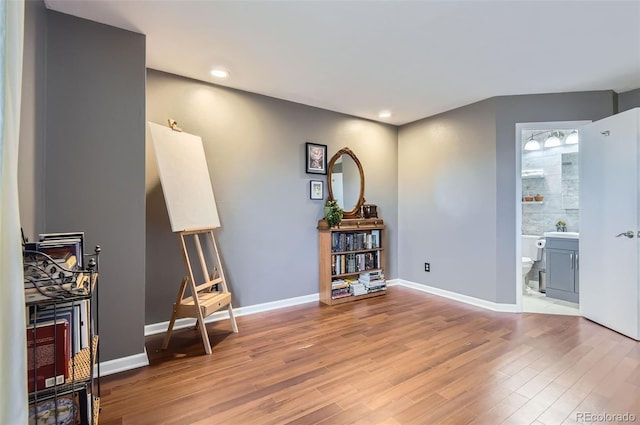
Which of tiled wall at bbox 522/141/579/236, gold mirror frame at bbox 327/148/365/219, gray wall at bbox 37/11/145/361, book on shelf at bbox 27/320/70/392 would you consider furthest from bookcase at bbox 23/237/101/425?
tiled wall at bbox 522/141/579/236

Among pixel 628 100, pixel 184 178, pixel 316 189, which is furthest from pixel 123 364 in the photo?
pixel 628 100

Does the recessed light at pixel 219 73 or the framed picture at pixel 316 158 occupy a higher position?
the recessed light at pixel 219 73

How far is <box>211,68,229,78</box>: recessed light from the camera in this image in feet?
9.35

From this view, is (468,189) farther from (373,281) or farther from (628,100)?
(628,100)

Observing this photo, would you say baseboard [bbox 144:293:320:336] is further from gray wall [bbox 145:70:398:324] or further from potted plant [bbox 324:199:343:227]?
potted plant [bbox 324:199:343:227]

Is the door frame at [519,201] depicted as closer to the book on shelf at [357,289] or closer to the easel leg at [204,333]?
the book on shelf at [357,289]

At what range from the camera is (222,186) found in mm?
3215

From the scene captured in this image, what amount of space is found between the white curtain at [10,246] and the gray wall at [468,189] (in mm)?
3940

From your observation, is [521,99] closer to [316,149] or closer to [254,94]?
[316,149]

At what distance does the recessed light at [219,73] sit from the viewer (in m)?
2.85

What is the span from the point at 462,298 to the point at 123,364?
3.63m

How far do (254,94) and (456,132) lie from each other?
2593 mm

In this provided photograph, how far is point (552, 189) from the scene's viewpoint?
15.3 ft

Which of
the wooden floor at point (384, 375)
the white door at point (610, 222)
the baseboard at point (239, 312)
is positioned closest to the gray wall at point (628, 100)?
the white door at point (610, 222)
